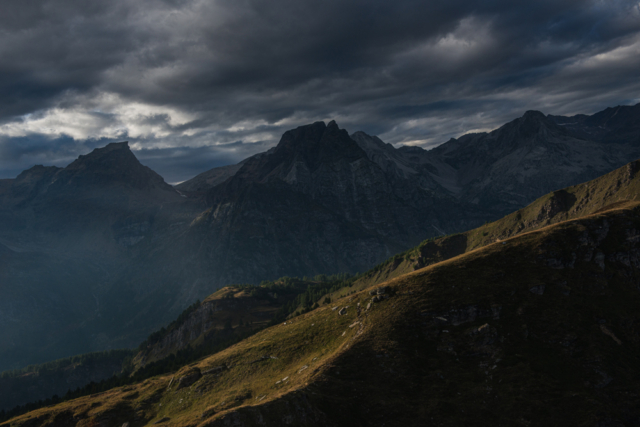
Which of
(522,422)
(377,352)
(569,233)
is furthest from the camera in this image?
(569,233)

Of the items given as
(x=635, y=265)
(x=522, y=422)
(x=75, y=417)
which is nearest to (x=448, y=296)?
(x=522, y=422)

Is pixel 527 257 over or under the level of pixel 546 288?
over

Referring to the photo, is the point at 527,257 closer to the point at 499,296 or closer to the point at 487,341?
the point at 499,296

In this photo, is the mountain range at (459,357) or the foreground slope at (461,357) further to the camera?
the foreground slope at (461,357)

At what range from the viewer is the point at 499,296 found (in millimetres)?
110312

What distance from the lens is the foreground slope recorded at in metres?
80.6

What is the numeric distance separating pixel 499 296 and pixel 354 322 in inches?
1767

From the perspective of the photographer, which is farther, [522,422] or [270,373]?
[270,373]

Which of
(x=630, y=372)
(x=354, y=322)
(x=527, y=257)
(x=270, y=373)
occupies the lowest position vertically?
(x=630, y=372)

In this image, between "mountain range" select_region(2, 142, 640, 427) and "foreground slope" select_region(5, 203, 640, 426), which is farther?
"foreground slope" select_region(5, 203, 640, 426)

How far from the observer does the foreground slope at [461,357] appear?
8056cm

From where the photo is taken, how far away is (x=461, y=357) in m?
95.7

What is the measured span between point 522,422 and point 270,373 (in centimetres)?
6771

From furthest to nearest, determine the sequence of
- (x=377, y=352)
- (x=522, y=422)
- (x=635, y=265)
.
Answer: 1. (x=635, y=265)
2. (x=377, y=352)
3. (x=522, y=422)
